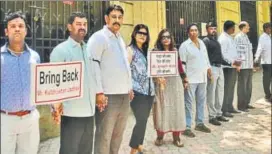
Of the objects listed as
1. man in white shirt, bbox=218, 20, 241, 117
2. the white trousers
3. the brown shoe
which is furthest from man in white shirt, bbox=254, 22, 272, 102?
the white trousers

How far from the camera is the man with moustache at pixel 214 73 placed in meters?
4.07

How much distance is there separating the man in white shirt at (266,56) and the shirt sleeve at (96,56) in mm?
2030

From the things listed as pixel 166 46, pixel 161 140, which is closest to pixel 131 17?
pixel 166 46

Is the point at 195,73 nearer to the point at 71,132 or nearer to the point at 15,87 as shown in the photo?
the point at 71,132

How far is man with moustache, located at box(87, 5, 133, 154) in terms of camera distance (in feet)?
7.45

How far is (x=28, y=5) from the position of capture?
3.66 metres

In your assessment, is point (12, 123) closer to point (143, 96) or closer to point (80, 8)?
point (143, 96)

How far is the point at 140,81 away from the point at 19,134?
115 cm

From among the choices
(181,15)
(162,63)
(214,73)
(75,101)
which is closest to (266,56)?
(214,73)

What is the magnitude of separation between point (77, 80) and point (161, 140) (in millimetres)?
1490

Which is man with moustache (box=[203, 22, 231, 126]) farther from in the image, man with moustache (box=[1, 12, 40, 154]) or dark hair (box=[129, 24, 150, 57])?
man with moustache (box=[1, 12, 40, 154])

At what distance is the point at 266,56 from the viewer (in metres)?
4.50

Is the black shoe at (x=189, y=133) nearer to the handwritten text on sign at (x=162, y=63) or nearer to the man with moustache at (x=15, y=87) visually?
the handwritten text on sign at (x=162, y=63)

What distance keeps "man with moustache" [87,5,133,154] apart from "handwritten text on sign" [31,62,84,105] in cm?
23
